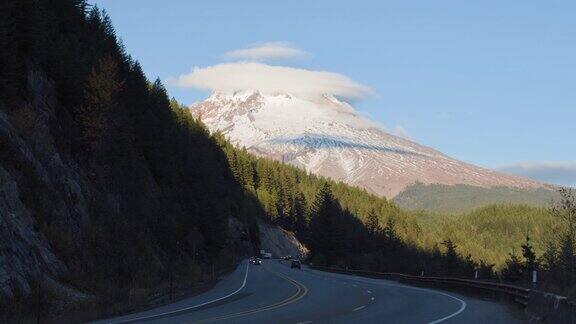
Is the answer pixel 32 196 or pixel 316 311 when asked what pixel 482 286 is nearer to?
pixel 316 311

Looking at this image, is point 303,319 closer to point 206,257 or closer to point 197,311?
point 197,311

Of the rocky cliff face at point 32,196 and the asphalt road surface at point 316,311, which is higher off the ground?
the rocky cliff face at point 32,196

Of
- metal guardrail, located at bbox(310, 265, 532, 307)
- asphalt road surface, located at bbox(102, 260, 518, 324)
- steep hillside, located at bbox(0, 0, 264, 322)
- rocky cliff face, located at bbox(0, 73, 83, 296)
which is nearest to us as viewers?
asphalt road surface, located at bbox(102, 260, 518, 324)

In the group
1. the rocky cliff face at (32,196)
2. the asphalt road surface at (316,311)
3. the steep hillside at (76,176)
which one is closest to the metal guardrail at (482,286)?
the asphalt road surface at (316,311)

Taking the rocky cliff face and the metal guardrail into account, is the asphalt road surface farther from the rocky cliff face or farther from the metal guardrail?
the rocky cliff face

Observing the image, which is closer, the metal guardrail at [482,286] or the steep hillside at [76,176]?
the steep hillside at [76,176]

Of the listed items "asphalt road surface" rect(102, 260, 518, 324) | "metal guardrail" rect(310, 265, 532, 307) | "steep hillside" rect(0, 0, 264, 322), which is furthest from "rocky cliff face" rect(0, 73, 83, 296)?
"metal guardrail" rect(310, 265, 532, 307)

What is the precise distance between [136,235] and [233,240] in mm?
81527

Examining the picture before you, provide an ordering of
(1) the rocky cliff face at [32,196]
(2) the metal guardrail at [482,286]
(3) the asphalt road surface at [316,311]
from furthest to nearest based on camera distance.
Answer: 1. (2) the metal guardrail at [482,286]
2. (1) the rocky cliff face at [32,196]
3. (3) the asphalt road surface at [316,311]

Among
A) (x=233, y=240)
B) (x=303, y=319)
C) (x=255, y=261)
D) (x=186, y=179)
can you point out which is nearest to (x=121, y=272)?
(x=303, y=319)

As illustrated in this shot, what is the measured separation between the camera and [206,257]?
75.4 meters

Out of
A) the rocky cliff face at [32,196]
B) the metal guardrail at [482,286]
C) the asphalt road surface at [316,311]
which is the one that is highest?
the rocky cliff face at [32,196]

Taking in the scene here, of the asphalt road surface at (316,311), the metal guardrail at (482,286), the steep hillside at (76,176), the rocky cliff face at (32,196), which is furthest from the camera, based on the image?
the metal guardrail at (482,286)

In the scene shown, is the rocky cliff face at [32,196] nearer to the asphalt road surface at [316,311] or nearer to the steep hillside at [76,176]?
the steep hillside at [76,176]
